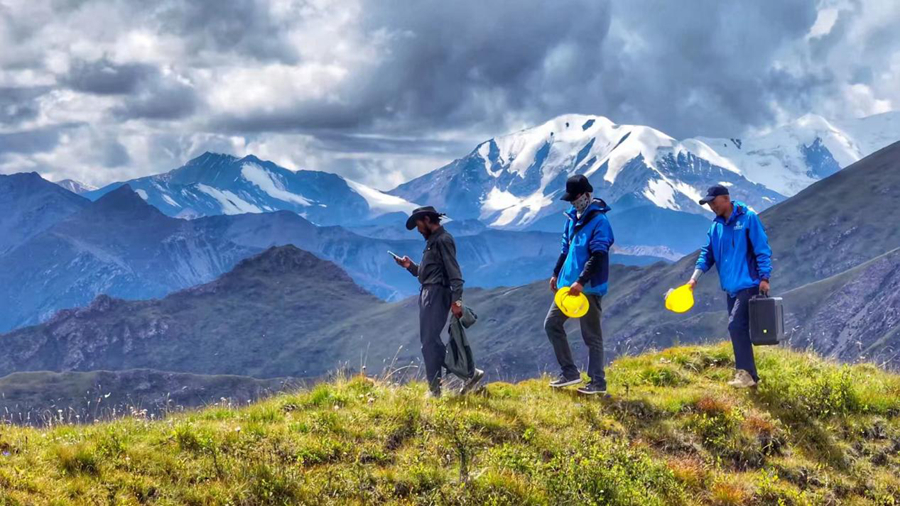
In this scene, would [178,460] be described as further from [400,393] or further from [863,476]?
[863,476]

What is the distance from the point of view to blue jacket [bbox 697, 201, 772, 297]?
12.5 metres

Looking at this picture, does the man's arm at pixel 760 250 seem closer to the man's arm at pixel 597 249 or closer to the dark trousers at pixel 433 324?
the man's arm at pixel 597 249

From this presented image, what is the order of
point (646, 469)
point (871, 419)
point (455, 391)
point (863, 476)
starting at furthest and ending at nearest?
point (455, 391) < point (871, 419) < point (863, 476) < point (646, 469)

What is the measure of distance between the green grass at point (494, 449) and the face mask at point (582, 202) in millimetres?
3072

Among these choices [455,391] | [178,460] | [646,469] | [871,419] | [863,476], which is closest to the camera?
[178,460]

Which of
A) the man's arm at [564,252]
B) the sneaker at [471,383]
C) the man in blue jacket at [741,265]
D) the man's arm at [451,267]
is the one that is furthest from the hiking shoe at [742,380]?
the man's arm at [451,267]

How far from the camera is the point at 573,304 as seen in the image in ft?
40.5

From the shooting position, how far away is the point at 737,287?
12680 mm

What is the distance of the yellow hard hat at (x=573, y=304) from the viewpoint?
40.4 ft

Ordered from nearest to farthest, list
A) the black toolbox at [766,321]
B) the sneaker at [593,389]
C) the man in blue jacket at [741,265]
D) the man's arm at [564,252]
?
the black toolbox at [766,321], the sneaker at [593,389], the man in blue jacket at [741,265], the man's arm at [564,252]

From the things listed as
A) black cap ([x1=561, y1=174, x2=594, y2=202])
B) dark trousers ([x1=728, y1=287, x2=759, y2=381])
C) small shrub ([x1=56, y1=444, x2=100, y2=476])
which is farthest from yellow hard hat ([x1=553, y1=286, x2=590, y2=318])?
small shrub ([x1=56, y1=444, x2=100, y2=476])

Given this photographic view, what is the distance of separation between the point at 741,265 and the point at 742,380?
6.25 ft

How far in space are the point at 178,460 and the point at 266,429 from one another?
129 cm

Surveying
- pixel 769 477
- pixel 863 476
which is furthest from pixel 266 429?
pixel 863 476
